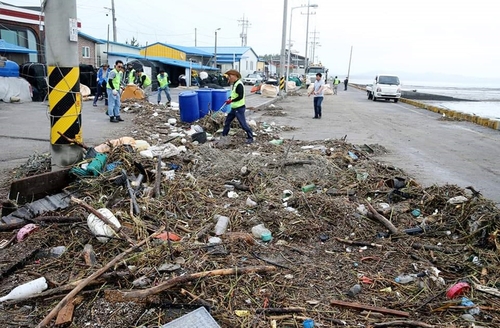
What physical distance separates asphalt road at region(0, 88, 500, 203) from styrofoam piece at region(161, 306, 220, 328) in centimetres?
461

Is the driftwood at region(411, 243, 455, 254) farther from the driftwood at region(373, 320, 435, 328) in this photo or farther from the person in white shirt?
the person in white shirt

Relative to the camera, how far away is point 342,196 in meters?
5.18

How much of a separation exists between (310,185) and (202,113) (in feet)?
22.0

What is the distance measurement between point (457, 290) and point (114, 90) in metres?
10.2

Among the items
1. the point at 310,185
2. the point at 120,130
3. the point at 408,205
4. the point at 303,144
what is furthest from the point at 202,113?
the point at 408,205

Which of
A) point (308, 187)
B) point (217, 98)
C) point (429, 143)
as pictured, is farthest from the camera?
point (217, 98)

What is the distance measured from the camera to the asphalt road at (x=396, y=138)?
23.2ft

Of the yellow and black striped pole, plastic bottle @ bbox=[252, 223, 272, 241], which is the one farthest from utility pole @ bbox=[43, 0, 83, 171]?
plastic bottle @ bbox=[252, 223, 272, 241]

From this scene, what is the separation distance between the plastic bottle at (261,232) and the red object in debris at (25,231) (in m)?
2.09

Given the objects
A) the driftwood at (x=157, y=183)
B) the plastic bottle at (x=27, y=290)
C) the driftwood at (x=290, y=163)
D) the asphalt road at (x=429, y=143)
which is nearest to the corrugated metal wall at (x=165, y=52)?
the asphalt road at (x=429, y=143)

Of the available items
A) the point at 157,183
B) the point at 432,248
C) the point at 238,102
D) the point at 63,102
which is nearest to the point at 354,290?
the point at 432,248

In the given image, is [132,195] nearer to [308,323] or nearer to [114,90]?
[308,323]

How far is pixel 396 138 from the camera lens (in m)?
11.5

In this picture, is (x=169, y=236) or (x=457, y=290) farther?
(x=169, y=236)
